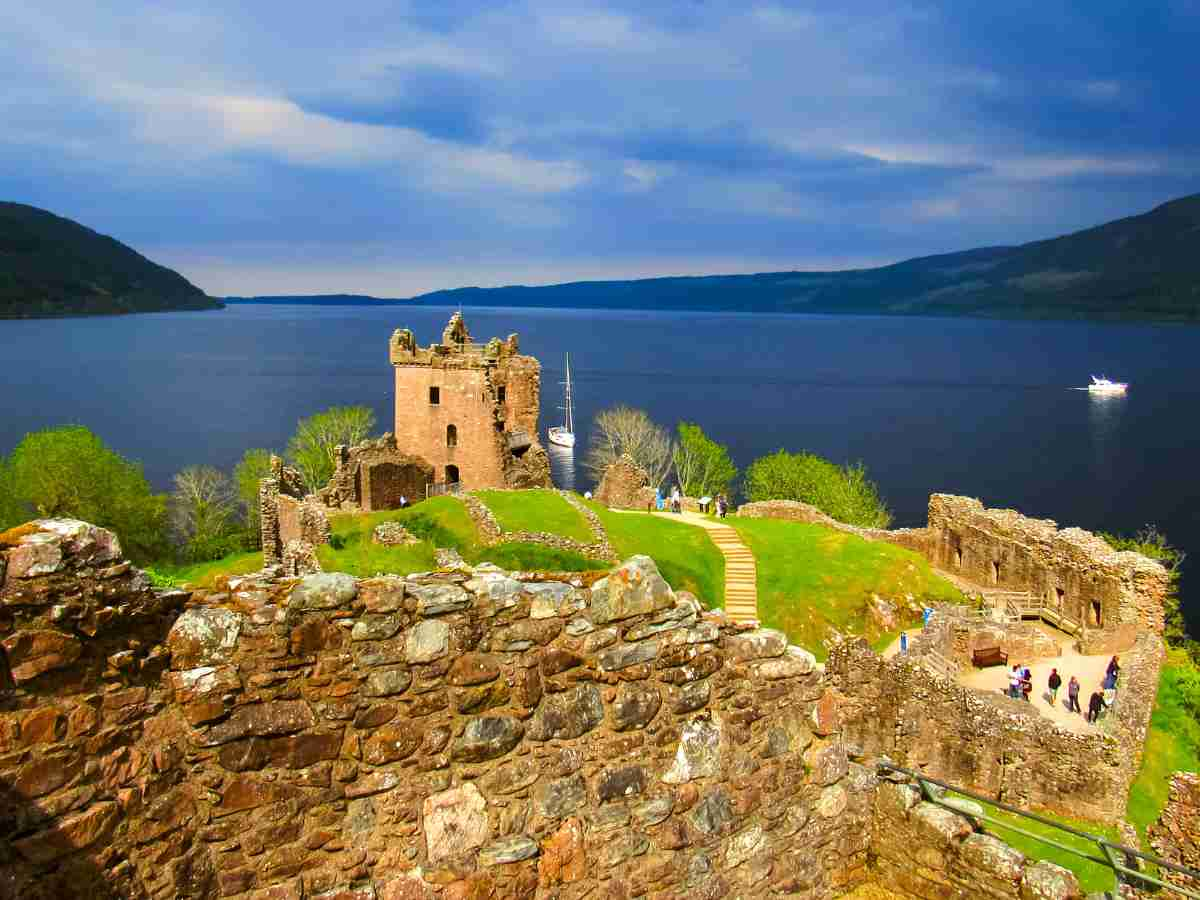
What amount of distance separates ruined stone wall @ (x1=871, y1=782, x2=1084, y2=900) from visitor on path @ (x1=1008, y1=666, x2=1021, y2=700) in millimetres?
18042

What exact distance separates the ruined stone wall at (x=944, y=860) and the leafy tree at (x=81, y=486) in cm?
5331

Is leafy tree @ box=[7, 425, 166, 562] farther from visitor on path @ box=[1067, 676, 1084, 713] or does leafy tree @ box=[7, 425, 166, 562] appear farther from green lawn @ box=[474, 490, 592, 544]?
visitor on path @ box=[1067, 676, 1084, 713]

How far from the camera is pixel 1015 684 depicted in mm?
24641

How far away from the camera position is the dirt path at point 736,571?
93.7ft

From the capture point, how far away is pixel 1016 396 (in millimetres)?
152000

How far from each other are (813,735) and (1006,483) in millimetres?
90679

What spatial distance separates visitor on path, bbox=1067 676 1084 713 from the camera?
78.9 feet

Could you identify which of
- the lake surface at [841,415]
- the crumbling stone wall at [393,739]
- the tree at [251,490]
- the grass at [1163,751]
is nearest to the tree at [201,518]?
the tree at [251,490]

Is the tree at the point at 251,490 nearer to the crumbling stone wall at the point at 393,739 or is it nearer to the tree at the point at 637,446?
the tree at the point at 637,446

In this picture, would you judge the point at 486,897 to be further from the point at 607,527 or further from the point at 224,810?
the point at 607,527

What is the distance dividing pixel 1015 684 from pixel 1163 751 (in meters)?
3.93

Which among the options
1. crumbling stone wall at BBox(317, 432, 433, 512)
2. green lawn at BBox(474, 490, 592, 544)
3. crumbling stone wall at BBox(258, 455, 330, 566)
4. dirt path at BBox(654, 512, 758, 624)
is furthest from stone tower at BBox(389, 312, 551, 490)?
dirt path at BBox(654, 512, 758, 624)

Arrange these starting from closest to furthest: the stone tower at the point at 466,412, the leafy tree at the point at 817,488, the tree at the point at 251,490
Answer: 1. the stone tower at the point at 466,412
2. the leafy tree at the point at 817,488
3. the tree at the point at 251,490

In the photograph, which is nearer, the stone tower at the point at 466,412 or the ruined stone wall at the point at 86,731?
the ruined stone wall at the point at 86,731
